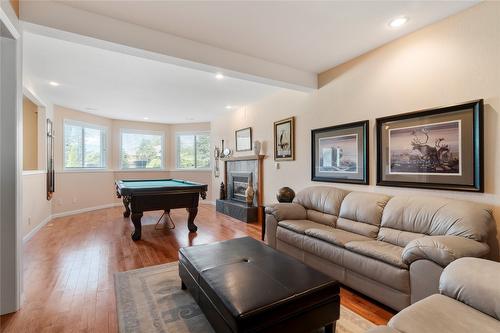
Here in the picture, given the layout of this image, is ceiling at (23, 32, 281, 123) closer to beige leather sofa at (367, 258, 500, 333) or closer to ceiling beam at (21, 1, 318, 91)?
ceiling beam at (21, 1, 318, 91)

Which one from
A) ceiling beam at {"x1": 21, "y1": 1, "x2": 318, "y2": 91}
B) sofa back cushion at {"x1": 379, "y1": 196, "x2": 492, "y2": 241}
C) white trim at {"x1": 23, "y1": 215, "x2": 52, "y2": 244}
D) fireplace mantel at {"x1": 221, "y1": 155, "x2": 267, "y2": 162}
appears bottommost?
white trim at {"x1": 23, "y1": 215, "x2": 52, "y2": 244}

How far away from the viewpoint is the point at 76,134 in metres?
6.28

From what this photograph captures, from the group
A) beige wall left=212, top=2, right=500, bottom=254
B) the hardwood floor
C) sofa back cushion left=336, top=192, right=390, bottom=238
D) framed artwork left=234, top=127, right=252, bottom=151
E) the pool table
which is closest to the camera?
the hardwood floor

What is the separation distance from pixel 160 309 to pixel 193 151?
6.46 meters

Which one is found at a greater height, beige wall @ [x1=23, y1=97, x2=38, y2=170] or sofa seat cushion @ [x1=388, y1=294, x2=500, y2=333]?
beige wall @ [x1=23, y1=97, x2=38, y2=170]

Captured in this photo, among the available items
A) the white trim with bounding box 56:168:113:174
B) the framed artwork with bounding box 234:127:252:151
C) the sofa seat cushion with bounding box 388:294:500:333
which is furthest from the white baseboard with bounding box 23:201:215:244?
the sofa seat cushion with bounding box 388:294:500:333

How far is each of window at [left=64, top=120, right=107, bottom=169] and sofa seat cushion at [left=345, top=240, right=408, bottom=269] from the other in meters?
6.62

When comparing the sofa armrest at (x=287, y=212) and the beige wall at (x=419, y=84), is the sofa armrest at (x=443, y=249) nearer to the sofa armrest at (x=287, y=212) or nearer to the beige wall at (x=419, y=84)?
the beige wall at (x=419, y=84)

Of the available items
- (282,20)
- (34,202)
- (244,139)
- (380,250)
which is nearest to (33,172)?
(34,202)

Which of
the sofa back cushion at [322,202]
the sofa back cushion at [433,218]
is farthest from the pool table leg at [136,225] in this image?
the sofa back cushion at [433,218]

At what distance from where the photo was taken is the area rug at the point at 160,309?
1815 millimetres

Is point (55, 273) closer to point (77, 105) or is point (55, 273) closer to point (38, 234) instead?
point (38, 234)

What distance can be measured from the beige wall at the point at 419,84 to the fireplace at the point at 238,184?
62.7 inches

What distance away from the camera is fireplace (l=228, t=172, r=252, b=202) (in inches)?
228
